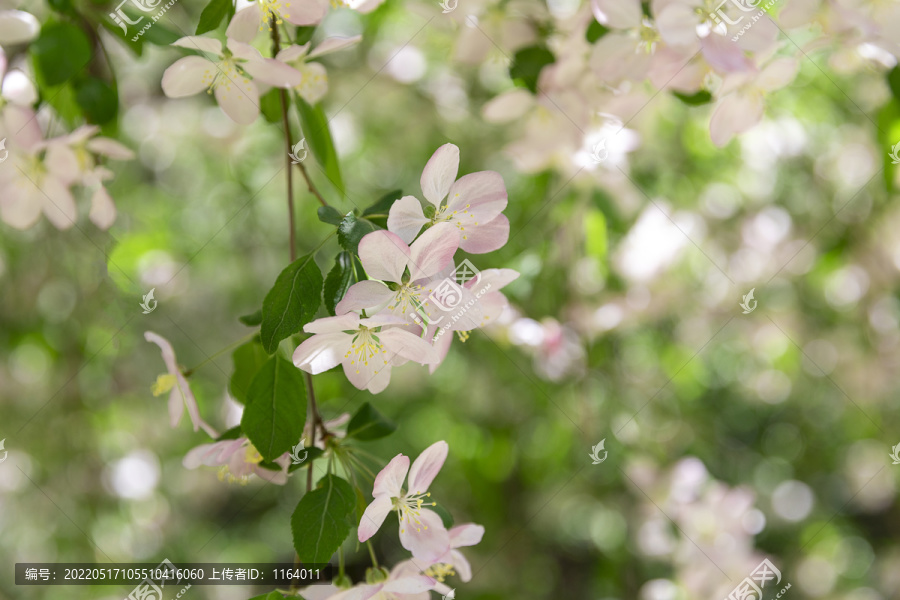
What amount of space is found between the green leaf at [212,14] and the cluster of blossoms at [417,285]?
0.99 ft

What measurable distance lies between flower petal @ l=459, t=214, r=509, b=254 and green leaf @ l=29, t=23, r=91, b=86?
577 millimetres

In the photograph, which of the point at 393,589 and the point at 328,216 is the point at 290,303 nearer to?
the point at 328,216

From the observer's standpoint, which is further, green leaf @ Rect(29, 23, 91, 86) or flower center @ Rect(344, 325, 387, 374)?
green leaf @ Rect(29, 23, 91, 86)

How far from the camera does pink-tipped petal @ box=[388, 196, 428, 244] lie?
590 mm

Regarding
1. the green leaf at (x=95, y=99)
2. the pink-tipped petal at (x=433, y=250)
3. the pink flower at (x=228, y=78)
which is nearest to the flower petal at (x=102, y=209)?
the green leaf at (x=95, y=99)

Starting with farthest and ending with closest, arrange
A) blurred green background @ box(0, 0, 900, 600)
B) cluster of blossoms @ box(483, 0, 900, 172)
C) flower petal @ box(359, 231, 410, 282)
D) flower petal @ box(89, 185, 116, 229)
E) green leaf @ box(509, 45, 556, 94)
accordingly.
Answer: blurred green background @ box(0, 0, 900, 600) → green leaf @ box(509, 45, 556, 94) → flower petal @ box(89, 185, 116, 229) → cluster of blossoms @ box(483, 0, 900, 172) → flower petal @ box(359, 231, 410, 282)

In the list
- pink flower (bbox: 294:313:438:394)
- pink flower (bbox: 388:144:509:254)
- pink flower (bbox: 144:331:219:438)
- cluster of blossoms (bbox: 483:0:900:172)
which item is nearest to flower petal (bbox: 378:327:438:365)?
pink flower (bbox: 294:313:438:394)

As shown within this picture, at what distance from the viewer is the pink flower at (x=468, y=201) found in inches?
24.1

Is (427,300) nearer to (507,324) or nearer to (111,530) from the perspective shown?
(507,324)

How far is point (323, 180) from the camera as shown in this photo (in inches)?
65.6

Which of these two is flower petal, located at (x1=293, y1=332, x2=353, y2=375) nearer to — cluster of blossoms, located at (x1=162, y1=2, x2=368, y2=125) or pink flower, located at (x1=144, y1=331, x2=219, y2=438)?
pink flower, located at (x1=144, y1=331, x2=219, y2=438)

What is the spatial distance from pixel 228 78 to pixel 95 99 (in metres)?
0.29

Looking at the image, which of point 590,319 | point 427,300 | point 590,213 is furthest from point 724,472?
point 427,300

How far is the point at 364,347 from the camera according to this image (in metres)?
0.62
